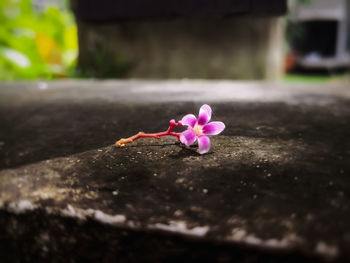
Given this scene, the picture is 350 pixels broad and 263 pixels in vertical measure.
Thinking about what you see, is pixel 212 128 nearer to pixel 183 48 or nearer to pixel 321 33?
pixel 183 48

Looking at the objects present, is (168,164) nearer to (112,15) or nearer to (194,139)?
(194,139)

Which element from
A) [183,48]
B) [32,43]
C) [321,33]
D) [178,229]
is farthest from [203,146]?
[321,33]

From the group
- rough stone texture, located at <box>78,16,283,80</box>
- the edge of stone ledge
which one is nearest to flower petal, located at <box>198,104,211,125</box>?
the edge of stone ledge

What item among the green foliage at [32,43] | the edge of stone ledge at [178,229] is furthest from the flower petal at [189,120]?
the green foliage at [32,43]

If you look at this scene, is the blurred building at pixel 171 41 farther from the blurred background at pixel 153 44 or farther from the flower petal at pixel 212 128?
the flower petal at pixel 212 128

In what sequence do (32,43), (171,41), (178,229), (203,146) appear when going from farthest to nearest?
1. (32,43)
2. (171,41)
3. (203,146)
4. (178,229)

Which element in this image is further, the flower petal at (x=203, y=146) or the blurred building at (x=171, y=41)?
the blurred building at (x=171, y=41)
